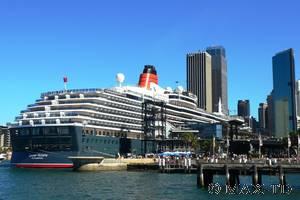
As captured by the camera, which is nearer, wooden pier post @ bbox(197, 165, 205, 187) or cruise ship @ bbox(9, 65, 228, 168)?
wooden pier post @ bbox(197, 165, 205, 187)

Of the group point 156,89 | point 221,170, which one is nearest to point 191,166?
point 221,170

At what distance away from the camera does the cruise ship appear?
127250 mm

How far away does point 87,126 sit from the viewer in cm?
13138

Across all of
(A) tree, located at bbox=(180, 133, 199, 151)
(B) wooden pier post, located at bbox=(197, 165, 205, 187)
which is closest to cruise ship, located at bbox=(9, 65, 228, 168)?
(A) tree, located at bbox=(180, 133, 199, 151)

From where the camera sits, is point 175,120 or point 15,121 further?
point 175,120

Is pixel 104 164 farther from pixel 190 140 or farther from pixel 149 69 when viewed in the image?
pixel 149 69

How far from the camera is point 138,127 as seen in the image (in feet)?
515

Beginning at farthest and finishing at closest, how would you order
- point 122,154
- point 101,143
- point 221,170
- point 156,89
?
point 156,89, point 122,154, point 101,143, point 221,170

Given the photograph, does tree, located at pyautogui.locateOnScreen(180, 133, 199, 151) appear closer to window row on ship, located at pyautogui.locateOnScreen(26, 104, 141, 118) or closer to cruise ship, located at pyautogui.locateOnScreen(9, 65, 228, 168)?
cruise ship, located at pyautogui.locateOnScreen(9, 65, 228, 168)

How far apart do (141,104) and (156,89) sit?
87.3 feet

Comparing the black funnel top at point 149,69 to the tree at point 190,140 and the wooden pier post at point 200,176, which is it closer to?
the tree at point 190,140

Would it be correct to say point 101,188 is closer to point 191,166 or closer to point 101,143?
point 191,166

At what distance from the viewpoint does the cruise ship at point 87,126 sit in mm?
127250

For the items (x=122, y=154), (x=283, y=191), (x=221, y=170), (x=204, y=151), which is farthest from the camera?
(x=204, y=151)
